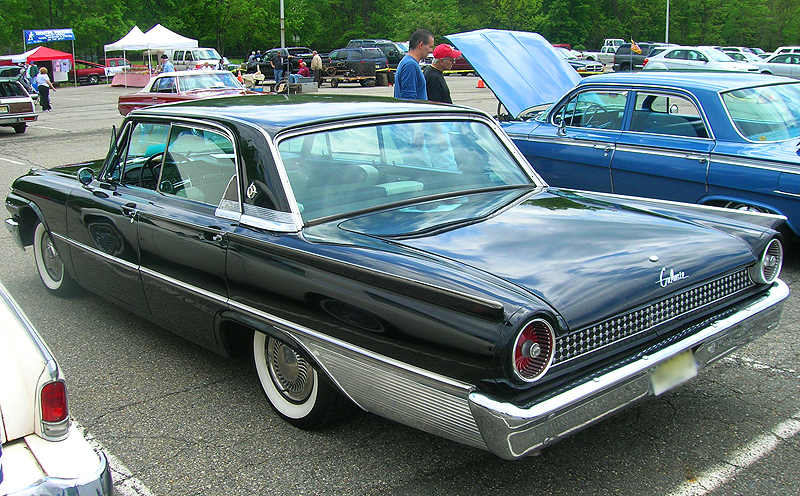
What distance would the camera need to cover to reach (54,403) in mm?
2273

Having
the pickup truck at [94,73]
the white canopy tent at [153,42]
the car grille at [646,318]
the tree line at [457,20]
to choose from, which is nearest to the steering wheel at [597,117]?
the car grille at [646,318]

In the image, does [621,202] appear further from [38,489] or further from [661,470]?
[38,489]

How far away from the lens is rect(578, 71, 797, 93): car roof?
6156 mm

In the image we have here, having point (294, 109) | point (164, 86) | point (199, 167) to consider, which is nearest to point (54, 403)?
point (199, 167)

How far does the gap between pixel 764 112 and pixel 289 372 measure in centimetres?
484

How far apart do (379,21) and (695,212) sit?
7086 centimetres

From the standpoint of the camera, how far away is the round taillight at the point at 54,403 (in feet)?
7.38

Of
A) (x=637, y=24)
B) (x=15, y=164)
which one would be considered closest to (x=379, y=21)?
(x=637, y=24)

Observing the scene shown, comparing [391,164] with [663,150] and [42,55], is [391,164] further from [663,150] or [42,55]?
[42,55]

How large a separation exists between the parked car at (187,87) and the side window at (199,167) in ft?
41.3

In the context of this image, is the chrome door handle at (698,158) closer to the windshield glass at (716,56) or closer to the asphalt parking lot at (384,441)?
the asphalt parking lot at (384,441)

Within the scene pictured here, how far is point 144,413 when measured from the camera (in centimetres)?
365

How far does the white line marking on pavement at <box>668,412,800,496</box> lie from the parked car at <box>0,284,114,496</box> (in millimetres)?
2159

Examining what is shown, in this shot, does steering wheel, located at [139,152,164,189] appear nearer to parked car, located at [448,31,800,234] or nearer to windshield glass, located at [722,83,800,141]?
parked car, located at [448,31,800,234]
